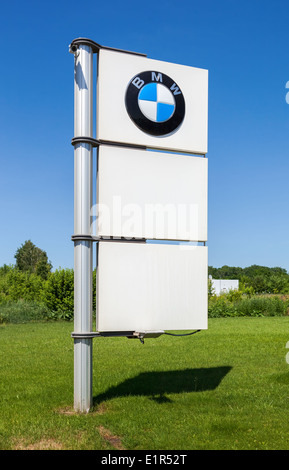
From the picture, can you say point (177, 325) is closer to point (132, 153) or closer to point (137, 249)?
point (137, 249)

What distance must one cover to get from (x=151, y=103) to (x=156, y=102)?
8 centimetres

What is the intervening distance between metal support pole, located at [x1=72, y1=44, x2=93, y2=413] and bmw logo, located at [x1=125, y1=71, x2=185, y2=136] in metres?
0.62

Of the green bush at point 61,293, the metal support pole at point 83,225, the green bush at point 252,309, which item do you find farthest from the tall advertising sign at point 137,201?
the green bush at point 252,309

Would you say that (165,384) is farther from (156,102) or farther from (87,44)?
(87,44)

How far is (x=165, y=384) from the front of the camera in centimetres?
778

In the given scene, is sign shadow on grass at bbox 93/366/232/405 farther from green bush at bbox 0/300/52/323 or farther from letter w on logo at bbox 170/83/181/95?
green bush at bbox 0/300/52/323

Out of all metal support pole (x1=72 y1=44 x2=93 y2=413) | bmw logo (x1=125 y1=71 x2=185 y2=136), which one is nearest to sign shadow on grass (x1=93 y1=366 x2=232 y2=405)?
metal support pole (x1=72 y1=44 x2=93 y2=413)

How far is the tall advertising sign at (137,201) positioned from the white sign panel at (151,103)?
0.6 inches

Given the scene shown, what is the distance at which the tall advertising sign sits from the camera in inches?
249

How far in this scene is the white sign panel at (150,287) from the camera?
634 cm

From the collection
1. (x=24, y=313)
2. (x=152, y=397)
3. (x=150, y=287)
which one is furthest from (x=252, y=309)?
(x=150, y=287)

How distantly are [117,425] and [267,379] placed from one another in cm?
361

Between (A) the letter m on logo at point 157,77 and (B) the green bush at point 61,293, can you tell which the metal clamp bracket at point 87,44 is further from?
(B) the green bush at point 61,293

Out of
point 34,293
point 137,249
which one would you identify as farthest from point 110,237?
point 34,293
